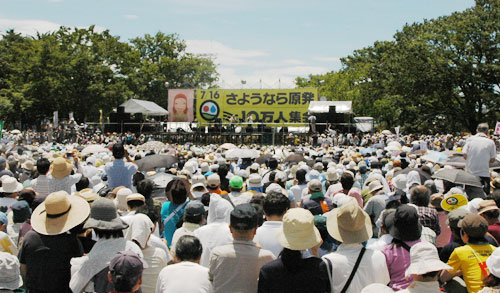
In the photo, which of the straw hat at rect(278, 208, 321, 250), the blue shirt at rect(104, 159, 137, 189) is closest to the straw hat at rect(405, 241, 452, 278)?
the straw hat at rect(278, 208, 321, 250)

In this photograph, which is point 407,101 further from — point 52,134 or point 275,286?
point 275,286

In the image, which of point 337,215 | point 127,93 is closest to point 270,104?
point 127,93

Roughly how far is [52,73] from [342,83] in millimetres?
33426

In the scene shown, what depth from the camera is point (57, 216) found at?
3.83 metres

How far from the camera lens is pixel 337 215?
359 cm

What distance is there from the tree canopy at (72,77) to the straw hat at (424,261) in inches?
1534

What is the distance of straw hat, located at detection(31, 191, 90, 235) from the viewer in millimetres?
3771

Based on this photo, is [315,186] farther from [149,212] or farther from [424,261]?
[424,261]

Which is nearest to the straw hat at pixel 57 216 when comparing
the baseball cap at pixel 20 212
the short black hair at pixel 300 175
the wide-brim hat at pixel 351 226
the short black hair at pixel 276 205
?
the baseball cap at pixel 20 212

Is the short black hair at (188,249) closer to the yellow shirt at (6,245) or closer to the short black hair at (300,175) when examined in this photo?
the yellow shirt at (6,245)

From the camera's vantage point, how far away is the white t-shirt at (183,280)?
10.4 feet

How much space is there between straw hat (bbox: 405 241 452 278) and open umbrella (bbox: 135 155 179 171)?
22.6ft

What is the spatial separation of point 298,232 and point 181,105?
99.8 feet

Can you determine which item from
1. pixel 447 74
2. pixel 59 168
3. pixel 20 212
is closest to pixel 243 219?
pixel 20 212
